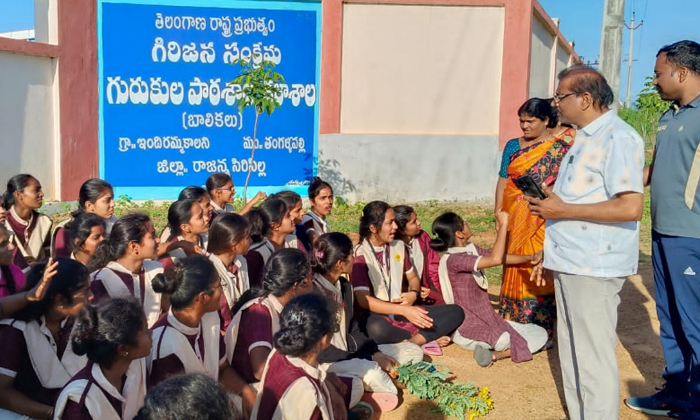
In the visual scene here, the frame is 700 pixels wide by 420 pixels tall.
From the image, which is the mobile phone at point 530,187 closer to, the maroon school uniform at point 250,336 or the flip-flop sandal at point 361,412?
the maroon school uniform at point 250,336

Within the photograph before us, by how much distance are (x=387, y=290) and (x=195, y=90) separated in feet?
19.3

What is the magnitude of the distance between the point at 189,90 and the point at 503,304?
6.16 meters

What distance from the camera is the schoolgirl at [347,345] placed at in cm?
388

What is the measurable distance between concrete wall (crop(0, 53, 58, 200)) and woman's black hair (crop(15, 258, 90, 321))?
19.8 ft

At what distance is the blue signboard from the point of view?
9.48 meters

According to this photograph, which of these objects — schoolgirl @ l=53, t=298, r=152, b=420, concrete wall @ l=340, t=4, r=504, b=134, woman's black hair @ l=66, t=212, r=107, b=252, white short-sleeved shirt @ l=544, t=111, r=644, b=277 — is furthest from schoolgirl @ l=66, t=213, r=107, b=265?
concrete wall @ l=340, t=4, r=504, b=134

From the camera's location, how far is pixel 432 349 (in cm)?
482

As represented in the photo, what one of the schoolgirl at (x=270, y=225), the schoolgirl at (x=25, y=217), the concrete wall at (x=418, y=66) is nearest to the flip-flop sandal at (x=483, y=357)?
the schoolgirl at (x=270, y=225)

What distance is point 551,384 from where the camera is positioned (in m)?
4.31

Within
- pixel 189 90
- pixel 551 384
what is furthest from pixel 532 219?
pixel 189 90

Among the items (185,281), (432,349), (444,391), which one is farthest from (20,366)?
(432,349)

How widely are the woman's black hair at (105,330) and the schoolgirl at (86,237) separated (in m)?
1.64

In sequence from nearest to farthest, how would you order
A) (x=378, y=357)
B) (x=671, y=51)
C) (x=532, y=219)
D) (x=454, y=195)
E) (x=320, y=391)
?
(x=320, y=391) → (x=671, y=51) → (x=378, y=357) → (x=532, y=219) → (x=454, y=195)

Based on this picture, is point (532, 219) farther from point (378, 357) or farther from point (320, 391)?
point (320, 391)
